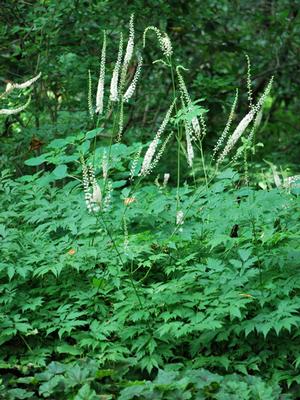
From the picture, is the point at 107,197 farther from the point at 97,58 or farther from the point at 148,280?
the point at 97,58

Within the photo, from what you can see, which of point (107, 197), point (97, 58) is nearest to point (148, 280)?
point (107, 197)

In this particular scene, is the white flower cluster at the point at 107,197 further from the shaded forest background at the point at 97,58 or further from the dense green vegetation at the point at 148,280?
the shaded forest background at the point at 97,58

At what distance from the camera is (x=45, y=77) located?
25.8 ft

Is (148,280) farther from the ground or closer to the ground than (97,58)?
closer to the ground

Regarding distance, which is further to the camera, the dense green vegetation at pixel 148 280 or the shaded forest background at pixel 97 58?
the shaded forest background at pixel 97 58

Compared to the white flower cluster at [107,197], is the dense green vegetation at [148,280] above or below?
below

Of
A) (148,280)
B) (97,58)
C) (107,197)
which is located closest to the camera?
(107,197)

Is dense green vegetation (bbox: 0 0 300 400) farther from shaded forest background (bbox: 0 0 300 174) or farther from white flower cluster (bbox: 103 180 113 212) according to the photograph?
shaded forest background (bbox: 0 0 300 174)

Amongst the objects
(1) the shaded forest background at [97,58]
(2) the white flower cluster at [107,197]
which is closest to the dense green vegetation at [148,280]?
(2) the white flower cluster at [107,197]

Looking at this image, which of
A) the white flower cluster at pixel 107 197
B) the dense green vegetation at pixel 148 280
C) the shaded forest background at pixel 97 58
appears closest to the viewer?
the dense green vegetation at pixel 148 280

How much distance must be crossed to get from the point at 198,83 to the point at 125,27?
0.96 m

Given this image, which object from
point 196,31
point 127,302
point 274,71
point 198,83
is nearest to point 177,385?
point 127,302

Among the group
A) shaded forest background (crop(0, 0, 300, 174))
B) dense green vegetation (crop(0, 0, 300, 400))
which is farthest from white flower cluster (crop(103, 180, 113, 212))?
shaded forest background (crop(0, 0, 300, 174))

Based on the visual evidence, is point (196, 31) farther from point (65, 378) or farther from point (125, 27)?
point (65, 378)
